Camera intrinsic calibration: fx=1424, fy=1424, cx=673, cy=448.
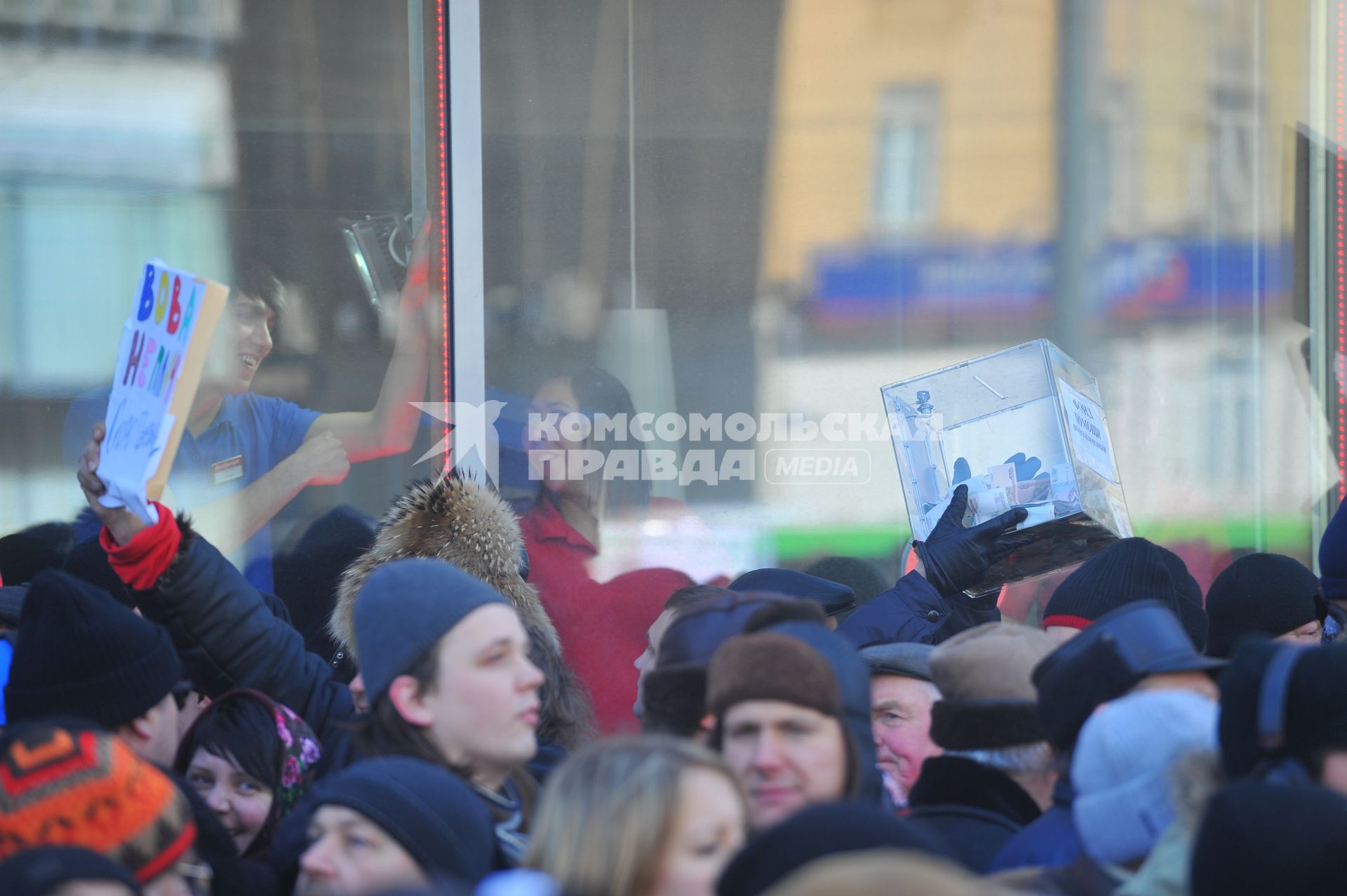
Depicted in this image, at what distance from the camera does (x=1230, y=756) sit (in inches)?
82.4

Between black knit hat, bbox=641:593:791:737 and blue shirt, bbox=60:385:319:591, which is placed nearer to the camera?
black knit hat, bbox=641:593:791:737

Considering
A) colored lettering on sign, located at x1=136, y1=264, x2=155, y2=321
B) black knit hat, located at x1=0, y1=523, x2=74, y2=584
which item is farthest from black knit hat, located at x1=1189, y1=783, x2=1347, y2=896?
black knit hat, located at x1=0, y1=523, x2=74, y2=584

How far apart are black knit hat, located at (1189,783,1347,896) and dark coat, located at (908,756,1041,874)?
0.85 metres

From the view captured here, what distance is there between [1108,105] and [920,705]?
9.07 ft

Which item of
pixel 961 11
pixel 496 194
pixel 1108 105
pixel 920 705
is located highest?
pixel 961 11

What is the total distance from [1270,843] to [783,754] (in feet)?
2.77

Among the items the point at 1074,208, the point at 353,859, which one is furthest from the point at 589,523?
the point at 353,859

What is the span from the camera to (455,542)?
389 centimetres

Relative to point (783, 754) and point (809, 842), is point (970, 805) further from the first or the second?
point (809, 842)

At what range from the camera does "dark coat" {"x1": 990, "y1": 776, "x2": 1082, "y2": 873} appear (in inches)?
92.9

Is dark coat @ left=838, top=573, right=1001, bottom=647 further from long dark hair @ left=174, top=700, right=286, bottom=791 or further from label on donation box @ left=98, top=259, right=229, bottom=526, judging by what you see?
label on donation box @ left=98, top=259, right=229, bottom=526

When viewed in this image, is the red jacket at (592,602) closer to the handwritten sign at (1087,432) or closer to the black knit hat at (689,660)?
the handwritten sign at (1087,432)

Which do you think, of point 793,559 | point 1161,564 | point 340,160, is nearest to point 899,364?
point 793,559

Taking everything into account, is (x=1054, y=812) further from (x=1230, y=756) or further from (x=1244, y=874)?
(x=1244, y=874)
